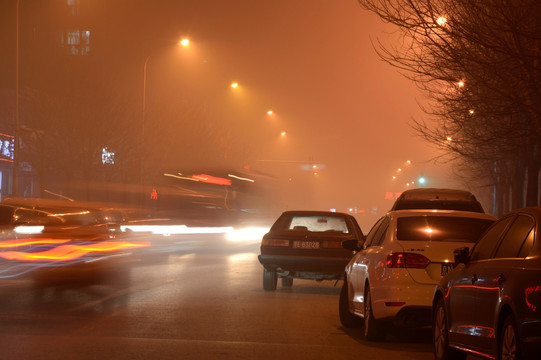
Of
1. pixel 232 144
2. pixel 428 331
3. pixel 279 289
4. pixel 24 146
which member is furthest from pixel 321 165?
pixel 428 331

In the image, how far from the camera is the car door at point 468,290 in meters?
7.64

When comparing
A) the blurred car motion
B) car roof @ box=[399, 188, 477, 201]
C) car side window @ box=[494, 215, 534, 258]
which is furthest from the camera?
the blurred car motion

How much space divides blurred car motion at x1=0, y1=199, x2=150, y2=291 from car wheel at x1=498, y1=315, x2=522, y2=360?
13925 mm

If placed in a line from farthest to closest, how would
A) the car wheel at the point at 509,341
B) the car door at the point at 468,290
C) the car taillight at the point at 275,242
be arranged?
the car taillight at the point at 275,242
the car door at the point at 468,290
the car wheel at the point at 509,341

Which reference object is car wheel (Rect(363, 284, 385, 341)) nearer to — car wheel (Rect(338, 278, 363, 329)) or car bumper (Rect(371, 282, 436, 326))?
car bumper (Rect(371, 282, 436, 326))

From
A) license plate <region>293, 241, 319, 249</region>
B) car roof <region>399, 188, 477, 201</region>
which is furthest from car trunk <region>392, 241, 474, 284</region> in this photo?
car roof <region>399, 188, 477, 201</region>

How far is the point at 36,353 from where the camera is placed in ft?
30.7

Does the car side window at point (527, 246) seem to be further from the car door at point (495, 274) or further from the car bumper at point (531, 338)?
the car bumper at point (531, 338)

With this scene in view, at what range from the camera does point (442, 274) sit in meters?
10.1

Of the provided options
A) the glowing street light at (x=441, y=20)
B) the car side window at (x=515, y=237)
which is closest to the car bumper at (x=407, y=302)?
the car side window at (x=515, y=237)

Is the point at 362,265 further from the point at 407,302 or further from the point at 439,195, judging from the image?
the point at 439,195

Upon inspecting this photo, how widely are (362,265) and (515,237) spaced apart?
448 centimetres

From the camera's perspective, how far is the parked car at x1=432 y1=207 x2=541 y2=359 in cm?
610

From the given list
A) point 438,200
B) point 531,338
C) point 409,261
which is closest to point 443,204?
point 438,200
